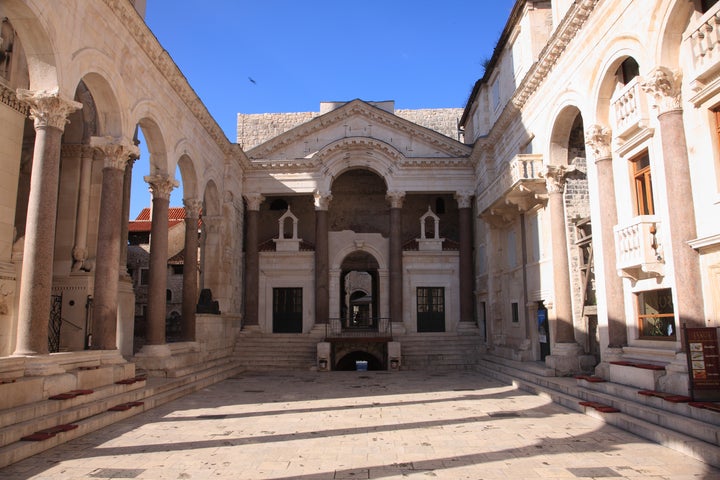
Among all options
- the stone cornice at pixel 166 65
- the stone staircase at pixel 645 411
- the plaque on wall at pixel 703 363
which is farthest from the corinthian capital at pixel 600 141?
the stone cornice at pixel 166 65

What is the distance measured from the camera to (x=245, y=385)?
57.0 feet

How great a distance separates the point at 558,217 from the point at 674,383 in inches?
279

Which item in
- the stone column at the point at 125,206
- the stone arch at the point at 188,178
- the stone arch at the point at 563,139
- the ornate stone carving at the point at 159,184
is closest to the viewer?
the stone arch at the point at 563,139

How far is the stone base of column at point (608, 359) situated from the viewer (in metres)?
12.5

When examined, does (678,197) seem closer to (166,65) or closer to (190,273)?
(166,65)

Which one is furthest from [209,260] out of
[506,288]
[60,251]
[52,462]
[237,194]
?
[52,462]

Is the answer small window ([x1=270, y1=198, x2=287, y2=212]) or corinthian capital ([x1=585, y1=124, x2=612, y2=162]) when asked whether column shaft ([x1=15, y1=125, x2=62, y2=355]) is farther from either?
small window ([x1=270, y1=198, x2=287, y2=212])

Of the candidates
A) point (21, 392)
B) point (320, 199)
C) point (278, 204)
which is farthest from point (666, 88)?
point (278, 204)

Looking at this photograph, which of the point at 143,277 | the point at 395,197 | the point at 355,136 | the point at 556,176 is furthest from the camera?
the point at 143,277

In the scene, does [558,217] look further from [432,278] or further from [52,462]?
[52,462]

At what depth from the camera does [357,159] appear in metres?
26.3

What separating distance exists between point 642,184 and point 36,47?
13.2 m

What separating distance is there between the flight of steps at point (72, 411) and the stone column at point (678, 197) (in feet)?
35.0

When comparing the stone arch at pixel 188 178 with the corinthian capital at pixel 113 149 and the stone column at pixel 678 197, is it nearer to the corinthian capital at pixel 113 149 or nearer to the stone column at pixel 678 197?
the corinthian capital at pixel 113 149
